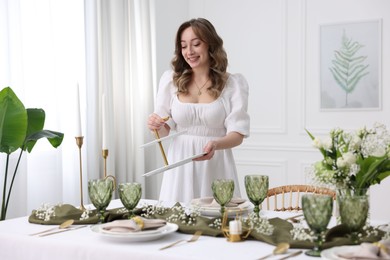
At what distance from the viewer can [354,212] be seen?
2029 millimetres

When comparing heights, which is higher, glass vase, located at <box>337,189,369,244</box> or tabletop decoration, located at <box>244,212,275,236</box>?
glass vase, located at <box>337,189,369,244</box>

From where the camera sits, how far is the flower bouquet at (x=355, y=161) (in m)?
2.21

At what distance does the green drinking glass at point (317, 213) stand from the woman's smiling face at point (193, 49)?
1646 mm

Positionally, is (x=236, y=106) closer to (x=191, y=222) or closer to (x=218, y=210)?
(x=218, y=210)

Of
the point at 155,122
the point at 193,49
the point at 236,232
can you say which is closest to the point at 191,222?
the point at 236,232

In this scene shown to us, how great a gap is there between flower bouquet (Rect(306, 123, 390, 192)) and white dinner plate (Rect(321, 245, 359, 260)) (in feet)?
1.14

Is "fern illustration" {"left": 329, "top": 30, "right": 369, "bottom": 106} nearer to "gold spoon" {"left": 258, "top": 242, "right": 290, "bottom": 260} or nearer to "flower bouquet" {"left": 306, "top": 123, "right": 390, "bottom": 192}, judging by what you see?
"flower bouquet" {"left": 306, "top": 123, "right": 390, "bottom": 192}

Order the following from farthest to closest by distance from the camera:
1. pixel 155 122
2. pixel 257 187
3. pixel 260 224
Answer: pixel 155 122, pixel 257 187, pixel 260 224

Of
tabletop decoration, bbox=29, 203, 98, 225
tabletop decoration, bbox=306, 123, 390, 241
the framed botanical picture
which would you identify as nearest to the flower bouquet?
tabletop decoration, bbox=306, 123, 390, 241

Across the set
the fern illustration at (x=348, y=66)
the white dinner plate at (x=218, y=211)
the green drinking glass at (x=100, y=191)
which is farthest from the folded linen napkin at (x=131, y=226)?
the fern illustration at (x=348, y=66)

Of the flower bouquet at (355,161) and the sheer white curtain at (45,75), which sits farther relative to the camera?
the sheer white curtain at (45,75)

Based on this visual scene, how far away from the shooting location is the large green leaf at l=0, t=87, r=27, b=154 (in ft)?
11.3

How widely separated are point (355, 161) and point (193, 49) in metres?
1.52

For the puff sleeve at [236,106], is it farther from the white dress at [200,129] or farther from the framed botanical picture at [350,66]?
the framed botanical picture at [350,66]
